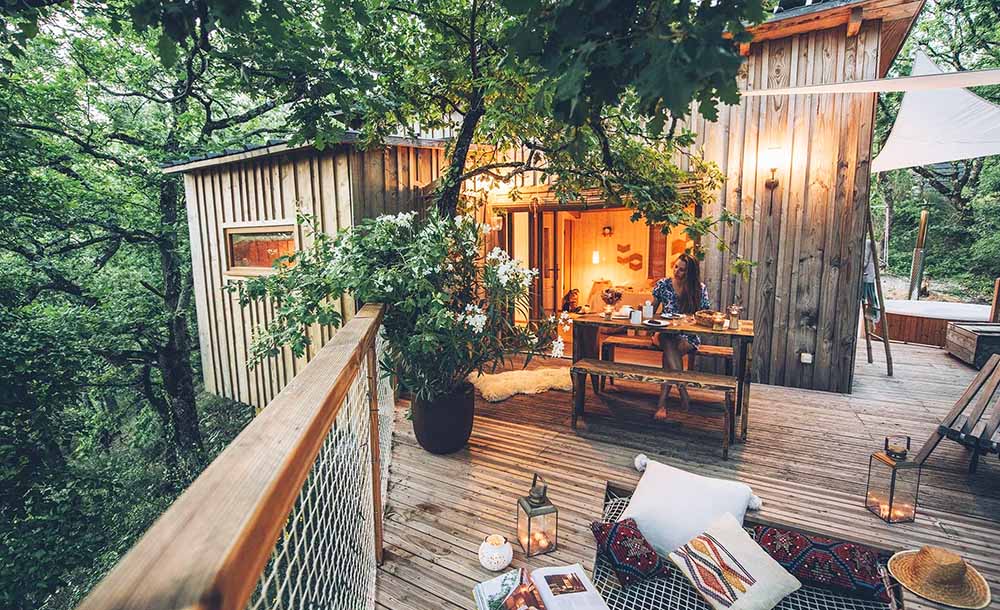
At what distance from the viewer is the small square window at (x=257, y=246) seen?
5.06 m

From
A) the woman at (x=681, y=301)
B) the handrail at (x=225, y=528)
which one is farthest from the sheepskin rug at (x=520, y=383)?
the handrail at (x=225, y=528)

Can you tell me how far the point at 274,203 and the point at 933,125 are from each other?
756 centimetres

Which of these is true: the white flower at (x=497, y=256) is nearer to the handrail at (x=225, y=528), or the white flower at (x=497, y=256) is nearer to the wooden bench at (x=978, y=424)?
the handrail at (x=225, y=528)

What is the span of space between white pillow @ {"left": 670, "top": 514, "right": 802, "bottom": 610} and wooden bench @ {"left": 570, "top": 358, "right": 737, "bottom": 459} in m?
1.14

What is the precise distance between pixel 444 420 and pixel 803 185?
415 centimetres

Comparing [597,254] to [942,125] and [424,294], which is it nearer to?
[942,125]

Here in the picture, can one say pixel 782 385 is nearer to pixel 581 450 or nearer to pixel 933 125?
pixel 581 450

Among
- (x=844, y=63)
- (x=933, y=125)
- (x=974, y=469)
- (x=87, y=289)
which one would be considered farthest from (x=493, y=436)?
(x=87, y=289)

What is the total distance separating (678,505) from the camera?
94.6 inches

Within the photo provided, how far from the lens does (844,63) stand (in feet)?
14.1

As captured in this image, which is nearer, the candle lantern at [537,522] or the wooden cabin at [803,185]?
the candle lantern at [537,522]

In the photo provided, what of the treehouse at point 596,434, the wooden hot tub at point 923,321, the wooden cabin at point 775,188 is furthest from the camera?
the wooden hot tub at point 923,321

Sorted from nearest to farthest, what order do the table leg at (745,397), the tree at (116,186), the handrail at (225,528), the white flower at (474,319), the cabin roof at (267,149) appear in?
the handrail at (225,528) < the white flower at (474,319) < the table leg at (745,397) < the cabin roof at (267,149) < the tree at (116,186)

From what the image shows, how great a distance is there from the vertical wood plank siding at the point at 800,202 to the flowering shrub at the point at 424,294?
2863 millimetres
